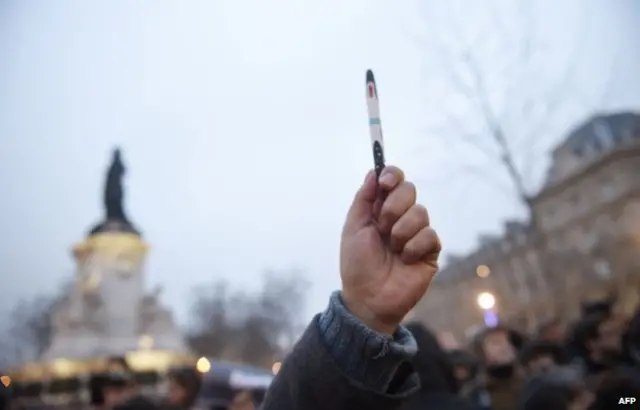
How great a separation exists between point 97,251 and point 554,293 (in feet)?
74.5

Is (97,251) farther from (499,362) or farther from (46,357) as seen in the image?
(499,362)

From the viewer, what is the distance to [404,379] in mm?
1509

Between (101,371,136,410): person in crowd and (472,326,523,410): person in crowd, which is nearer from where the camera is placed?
(472,326,523,410): person in crowd

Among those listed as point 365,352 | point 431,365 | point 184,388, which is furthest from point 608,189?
point 365,352

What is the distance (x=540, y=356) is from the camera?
459 centimetres

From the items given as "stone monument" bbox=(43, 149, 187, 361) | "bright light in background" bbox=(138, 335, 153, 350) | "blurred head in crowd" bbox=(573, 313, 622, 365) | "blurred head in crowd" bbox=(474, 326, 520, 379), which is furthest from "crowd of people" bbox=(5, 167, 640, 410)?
"bright light in background" bbox=(138, 335, 153, 350)

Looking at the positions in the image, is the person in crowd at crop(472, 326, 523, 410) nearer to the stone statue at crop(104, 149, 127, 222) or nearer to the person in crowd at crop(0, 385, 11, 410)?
the person in crowd at crop(0, 385, 11, 410)

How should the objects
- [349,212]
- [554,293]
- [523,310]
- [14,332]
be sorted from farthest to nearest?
[14,332], [523,310], [554,293], [349,212]

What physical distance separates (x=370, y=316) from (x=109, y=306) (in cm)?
2490

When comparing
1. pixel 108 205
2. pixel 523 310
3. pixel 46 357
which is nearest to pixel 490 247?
pixel 523 310

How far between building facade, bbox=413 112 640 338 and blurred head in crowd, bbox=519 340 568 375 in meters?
25.3

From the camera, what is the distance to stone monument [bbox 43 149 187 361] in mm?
24484

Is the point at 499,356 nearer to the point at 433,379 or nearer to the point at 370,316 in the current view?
the point at 433,379

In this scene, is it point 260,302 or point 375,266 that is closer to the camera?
point 375,266
